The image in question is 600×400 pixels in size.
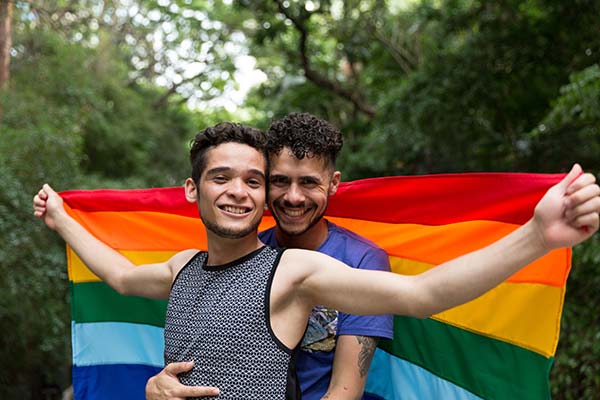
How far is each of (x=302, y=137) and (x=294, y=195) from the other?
0.21 meters

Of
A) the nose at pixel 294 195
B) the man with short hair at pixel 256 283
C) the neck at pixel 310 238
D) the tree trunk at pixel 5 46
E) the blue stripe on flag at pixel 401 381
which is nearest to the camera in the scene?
the man with short hair at pixel 256 283

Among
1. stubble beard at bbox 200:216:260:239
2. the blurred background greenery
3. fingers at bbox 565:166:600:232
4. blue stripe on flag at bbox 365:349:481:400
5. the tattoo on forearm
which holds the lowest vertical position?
blue stripe on flag at bbox 365:349:481:400

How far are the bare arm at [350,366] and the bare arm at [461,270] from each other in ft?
0.94

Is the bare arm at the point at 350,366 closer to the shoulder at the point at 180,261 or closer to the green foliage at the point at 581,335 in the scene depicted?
the shoulder at the point at 180,261

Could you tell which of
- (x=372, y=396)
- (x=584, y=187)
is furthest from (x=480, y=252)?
(x=372, y=396)

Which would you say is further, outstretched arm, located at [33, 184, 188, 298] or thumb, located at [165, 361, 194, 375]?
outstretched arm, located at [33, 184, 188, 298]

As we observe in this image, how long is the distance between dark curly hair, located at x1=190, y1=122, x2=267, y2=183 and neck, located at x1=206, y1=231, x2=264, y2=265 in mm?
223

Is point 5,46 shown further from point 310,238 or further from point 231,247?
point 231,247

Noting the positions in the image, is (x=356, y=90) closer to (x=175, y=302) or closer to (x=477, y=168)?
(x=477, y=168)

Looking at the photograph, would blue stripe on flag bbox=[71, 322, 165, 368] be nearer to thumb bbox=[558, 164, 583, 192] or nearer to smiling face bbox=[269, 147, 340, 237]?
smiling face bbox=[269, 147, 340, 237]

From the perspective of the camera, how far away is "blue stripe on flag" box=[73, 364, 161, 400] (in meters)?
3.34

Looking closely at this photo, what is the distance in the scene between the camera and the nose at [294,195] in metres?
2.42

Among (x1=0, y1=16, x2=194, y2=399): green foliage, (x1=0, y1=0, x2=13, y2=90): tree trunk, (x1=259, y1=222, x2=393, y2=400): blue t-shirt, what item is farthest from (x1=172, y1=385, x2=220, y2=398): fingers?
→ (x1=0, y1=0, x2=13, y2=90): tree trunk

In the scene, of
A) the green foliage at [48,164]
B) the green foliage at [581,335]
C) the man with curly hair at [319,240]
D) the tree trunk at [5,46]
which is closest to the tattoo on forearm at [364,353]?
the man with curly hair at [319,240]
